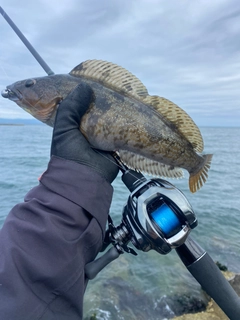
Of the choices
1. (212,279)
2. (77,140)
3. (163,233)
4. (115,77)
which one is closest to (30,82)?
(115,77)

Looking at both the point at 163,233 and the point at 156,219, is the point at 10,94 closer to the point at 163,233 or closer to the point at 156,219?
the point at 156,219

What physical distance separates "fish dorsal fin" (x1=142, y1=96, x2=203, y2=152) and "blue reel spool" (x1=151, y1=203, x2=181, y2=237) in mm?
1193

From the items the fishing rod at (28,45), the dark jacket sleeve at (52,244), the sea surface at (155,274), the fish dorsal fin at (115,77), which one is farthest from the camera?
the sea surface at (155,274)

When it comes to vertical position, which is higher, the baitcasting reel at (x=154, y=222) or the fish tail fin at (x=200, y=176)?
the fish tail fin at (x=200, y=176)

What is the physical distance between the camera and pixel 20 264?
6.03 ft

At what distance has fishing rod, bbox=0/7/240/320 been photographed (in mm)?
2396

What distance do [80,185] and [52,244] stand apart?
0.58 meters

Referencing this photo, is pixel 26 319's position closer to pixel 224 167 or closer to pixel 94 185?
pixel 94 185

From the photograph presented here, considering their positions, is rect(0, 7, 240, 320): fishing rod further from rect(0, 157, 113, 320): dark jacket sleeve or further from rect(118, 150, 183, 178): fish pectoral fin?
rect(118, 150, 183, 178): fish pectoral fin

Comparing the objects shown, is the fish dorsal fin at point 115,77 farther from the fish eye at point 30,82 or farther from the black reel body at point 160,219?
the black reel body at point 160,219

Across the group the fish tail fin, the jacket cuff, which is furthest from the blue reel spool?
the fish tail fin

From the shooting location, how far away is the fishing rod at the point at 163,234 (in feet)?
7.86

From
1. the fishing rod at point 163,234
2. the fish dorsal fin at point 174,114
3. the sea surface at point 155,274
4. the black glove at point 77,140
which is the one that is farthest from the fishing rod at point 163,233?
the sea surface at point 155,274

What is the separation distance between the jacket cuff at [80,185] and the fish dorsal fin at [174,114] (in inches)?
49.2
